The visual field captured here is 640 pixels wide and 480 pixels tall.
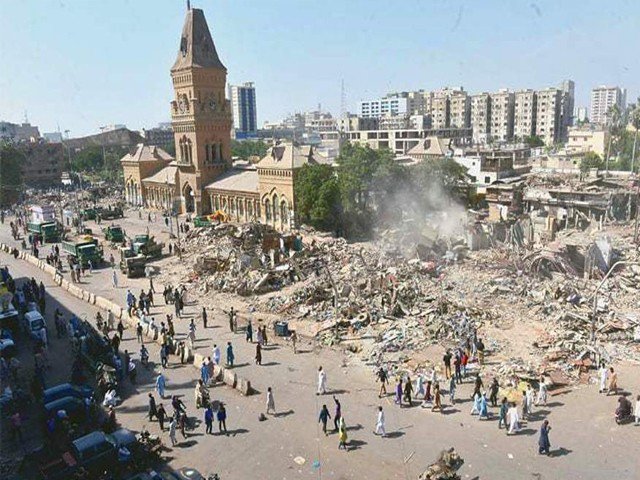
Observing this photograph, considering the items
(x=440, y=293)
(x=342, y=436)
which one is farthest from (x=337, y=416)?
(x=440, y=293)

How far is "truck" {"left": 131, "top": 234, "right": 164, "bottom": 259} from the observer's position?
41.4 meters

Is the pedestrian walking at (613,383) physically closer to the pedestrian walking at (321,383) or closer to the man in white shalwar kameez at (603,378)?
the man in white shalwar kameez at (603,378)

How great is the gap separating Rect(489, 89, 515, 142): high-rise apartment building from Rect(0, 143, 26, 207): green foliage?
103 meters

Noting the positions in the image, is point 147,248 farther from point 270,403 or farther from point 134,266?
point 270,403

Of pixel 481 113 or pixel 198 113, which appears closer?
pixel 198 113

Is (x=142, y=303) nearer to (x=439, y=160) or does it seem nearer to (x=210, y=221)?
(x=210, y=221)

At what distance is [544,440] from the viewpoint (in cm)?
1546

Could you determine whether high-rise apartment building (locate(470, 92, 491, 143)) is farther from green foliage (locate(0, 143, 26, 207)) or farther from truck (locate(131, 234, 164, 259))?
truck (locate(131, 234, 164, 259))

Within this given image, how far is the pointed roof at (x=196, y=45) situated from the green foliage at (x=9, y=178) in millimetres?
35203

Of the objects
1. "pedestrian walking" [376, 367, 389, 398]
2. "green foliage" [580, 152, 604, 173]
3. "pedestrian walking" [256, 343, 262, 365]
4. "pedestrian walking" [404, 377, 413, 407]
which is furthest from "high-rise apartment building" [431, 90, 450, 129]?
"pedestrian walking" [404, 377, 413, 407]

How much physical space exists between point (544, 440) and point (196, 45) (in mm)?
54334

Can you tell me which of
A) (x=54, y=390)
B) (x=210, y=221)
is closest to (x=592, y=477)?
(x=54, y=390)

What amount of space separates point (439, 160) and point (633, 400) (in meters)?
35.1

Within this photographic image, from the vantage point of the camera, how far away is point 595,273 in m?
30.4
